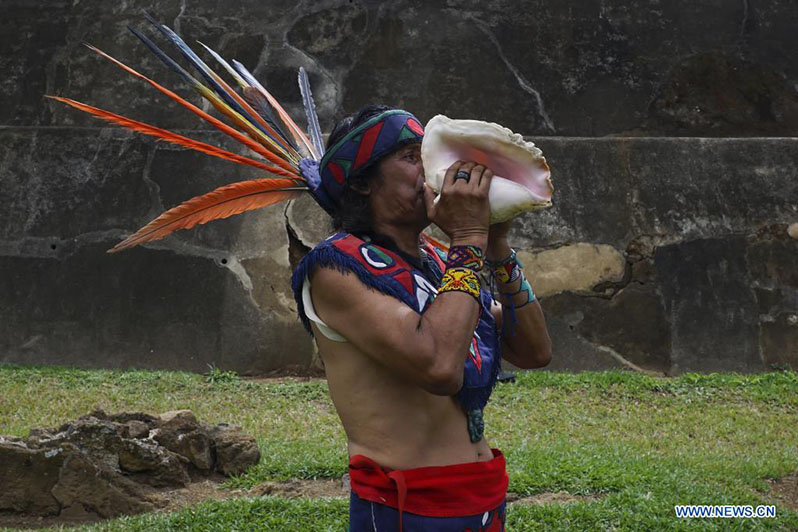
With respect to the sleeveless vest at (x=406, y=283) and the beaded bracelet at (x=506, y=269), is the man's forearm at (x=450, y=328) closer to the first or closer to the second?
the sleeveless vest at (x=406, y=283)

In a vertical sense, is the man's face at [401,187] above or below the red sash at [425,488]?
above

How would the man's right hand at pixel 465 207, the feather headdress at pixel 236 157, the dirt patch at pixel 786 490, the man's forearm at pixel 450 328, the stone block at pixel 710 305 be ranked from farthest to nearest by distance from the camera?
the stone block at pixel 710 305, the dirt patch at pixel 786 490, the feather headdress at pixel 236 157, the man's right hand at pixel 465 207, the man's forearm at pixel 450 328

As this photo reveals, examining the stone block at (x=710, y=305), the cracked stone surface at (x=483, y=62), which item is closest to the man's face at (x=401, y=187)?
the stone block at (x=710, y=305)

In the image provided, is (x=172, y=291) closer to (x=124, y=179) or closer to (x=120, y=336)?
(x=120, y=336)

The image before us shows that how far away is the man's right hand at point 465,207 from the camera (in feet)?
6.42

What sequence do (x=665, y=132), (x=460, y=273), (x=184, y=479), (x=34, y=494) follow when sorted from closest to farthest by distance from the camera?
(x=460, y=273)
(x=34, y=494)
(x=184, y=479)
(x=665, y=132)

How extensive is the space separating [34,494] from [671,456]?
11.0ft

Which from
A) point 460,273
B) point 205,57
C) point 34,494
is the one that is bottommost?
point 34,494

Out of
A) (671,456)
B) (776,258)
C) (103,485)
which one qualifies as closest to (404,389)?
(103,485)

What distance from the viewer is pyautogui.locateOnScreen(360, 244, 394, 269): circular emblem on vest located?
2041 millimetres

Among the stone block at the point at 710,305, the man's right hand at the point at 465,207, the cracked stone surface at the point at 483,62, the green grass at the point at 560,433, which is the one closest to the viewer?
the man's right hand at the point at 465,207

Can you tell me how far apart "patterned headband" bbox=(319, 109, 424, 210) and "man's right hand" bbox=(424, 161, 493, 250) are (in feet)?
0.66

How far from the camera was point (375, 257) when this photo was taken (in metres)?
2.06

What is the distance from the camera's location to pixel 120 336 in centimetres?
689
